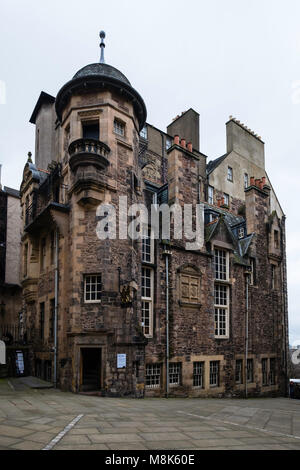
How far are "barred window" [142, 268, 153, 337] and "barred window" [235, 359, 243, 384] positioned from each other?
717 cm

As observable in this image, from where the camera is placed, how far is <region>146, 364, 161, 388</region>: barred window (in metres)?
17.4

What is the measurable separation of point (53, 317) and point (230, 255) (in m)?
10.5

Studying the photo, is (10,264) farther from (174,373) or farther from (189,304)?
(174,373)

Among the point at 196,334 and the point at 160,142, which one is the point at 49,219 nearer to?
the point at 196,334

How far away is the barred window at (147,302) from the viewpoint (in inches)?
703

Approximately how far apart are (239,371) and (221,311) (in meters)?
3.76

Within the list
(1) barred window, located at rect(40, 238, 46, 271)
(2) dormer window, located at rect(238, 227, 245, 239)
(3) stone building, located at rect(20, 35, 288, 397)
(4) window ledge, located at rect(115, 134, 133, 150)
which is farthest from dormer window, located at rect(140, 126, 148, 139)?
(1) barred window, located at rect(40, 238, 46, 271)

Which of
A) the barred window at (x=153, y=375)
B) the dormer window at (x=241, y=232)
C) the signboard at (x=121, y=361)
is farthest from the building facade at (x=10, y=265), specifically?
the dormer window at (x=241, y=232)

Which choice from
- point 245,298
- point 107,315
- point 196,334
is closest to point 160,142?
point 245,298

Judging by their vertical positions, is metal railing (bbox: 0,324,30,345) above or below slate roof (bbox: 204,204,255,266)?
below

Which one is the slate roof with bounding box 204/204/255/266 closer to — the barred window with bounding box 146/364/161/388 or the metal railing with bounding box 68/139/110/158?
the barred window with bounding box 146/364/161/388

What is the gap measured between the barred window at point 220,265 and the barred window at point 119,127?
27.2ft

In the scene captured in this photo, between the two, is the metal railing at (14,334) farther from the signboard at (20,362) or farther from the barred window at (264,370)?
the barred window at (264,370)
